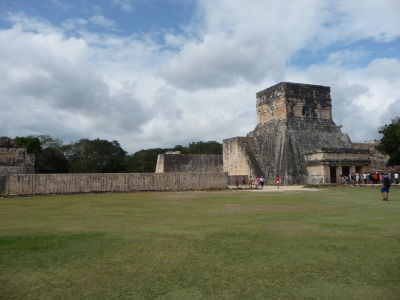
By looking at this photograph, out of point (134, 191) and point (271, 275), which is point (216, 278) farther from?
point (134, 191)

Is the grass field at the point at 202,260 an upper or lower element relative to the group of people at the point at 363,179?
lower

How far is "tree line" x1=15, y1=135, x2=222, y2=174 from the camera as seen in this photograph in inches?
1400

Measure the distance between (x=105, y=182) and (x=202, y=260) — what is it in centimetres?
1312

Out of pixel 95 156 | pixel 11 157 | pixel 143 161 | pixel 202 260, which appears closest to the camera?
pixel 202 260

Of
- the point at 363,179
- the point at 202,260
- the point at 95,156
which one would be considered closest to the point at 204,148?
the point at 95,156

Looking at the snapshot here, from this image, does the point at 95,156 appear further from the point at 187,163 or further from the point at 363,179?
the point at 363,179

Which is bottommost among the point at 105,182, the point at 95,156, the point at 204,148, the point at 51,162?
the point at 105,182

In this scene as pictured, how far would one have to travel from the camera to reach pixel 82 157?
39281mm

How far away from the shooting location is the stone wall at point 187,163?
28.3 m

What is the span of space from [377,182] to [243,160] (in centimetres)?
817

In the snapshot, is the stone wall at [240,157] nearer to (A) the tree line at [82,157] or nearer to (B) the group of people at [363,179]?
(B) the group of people at [363,179]

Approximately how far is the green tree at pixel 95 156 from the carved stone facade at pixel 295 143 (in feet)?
62.4

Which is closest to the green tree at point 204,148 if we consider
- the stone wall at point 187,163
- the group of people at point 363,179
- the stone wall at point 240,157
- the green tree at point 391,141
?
the stone wall at point 187,163

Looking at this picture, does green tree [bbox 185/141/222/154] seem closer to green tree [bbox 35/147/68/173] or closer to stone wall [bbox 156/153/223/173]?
green tree [bbox 35/147/68/173]
